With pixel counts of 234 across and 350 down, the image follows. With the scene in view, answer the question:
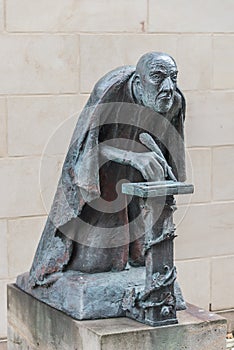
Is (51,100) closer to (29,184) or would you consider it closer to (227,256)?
(29,184)

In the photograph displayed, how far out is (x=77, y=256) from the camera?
16.4ft

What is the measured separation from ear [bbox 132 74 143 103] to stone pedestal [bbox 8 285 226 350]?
90 cm

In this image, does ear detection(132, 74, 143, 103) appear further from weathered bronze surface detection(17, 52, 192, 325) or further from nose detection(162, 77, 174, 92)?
nose detection(162, 77, 174, 92)

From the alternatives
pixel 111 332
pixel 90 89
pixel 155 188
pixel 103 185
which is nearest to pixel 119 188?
pixel 103 185

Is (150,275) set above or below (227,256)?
above

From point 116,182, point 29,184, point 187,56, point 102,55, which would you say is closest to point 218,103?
point 187,56

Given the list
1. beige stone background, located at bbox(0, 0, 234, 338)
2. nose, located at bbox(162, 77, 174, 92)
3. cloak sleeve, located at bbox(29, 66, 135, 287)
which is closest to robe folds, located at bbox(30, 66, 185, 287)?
cloak sleeve, located at bbox(29, 66, 135, 287)

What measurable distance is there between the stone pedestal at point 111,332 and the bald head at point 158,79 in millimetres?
873

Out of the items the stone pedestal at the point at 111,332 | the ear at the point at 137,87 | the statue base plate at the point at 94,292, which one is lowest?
the stone pedestal at the point at 111,332

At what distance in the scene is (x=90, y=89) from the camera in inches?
264

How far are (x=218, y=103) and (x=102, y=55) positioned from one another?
0.84m

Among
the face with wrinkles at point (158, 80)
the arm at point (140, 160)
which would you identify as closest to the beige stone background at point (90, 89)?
the arm at point (140, 160)

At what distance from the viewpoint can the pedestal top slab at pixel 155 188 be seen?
4.54m

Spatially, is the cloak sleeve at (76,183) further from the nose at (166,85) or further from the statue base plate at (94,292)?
the nose at (166,85)
